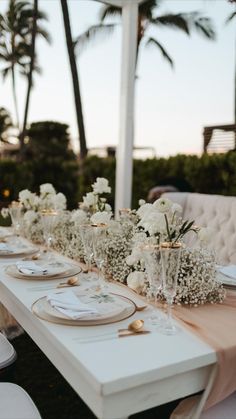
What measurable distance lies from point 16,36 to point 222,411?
1696 centimetres

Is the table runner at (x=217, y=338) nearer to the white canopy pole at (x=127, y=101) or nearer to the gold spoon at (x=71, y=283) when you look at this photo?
the gold spoon at (x=71, y=283)

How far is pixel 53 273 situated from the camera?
5.40 feet

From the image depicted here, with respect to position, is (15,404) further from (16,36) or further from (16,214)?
(16,36)

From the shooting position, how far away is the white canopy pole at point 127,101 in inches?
165

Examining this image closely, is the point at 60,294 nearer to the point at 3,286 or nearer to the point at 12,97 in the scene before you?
the point at 3,286

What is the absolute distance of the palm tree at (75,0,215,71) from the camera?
358 inches

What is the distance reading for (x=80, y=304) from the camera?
1245mm

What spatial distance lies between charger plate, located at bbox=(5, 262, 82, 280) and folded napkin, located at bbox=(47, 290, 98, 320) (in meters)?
0.29

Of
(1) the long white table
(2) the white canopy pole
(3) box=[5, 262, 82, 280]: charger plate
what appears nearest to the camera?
(1) the long white table

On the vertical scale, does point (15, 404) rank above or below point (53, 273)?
below

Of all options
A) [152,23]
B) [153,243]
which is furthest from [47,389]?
[152,23]

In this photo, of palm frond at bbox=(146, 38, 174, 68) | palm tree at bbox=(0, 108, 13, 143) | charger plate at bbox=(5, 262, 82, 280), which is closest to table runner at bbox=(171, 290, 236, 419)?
charger plate at bbox=(5, 262, 82, 280)

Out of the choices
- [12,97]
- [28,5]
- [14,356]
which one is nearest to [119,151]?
[14,356]

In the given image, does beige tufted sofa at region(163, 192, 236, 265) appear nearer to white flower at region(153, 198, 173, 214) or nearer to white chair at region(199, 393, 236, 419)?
white flower at region(153, 198, 173, 214)
